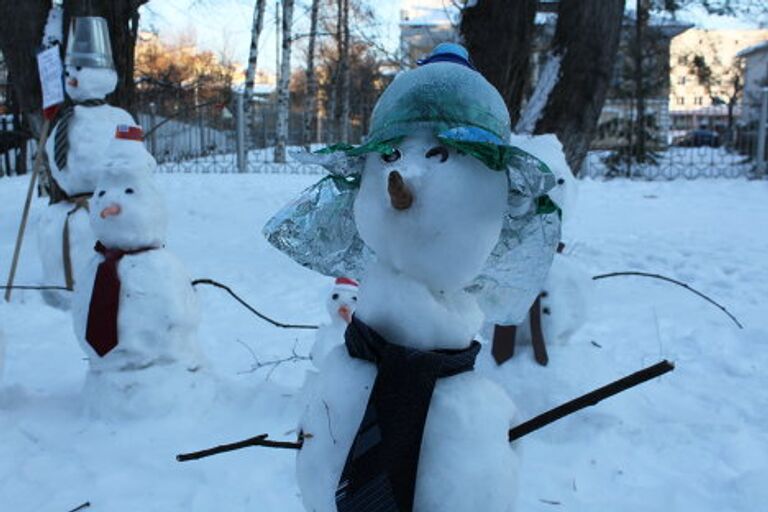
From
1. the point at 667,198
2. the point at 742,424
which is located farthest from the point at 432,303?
the point at 667,198

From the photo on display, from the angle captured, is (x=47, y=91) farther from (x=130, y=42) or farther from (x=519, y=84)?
(x=519, y=84)

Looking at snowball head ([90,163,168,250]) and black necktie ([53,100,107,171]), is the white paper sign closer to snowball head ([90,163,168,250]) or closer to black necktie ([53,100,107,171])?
black necktie ([53,100,107,171])

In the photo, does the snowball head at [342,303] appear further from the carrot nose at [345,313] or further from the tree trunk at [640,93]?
the tree trunk at [640,93]

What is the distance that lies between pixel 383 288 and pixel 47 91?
13.1ft

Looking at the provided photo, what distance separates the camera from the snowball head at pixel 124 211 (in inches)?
114

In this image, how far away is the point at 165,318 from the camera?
2953 millimetres

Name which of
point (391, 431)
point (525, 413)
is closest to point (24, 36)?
point (525, 413)

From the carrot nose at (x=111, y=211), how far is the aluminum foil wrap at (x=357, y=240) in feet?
4.69

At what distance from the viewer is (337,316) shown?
305 cm

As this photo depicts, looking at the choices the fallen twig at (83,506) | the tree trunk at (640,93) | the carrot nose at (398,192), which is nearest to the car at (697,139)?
the tree trunk at (640,93)

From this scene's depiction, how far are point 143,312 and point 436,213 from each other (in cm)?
192

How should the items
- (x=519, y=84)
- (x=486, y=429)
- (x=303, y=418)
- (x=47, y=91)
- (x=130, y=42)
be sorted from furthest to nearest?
(x=130, y=42) → (x=519, y=84) → (x=47, y=91) → (x=303, y=418) → (x=486, y=429)

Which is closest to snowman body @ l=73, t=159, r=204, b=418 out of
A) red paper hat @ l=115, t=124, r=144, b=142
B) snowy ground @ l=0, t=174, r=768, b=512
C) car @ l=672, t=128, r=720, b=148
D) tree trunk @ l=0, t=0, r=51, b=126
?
snowy ground @ l=0, t=174, r=768, b=512

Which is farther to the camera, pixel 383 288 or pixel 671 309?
pixel 671 309
